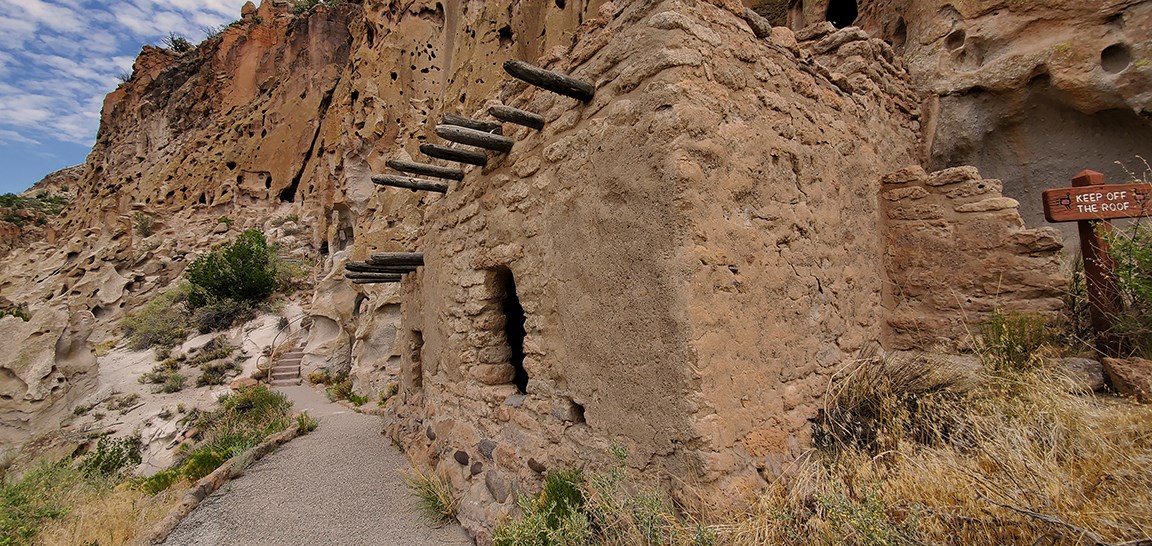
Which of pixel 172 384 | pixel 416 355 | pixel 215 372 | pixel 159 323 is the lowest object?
pixel 172 384

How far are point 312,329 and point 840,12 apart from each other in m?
14.9

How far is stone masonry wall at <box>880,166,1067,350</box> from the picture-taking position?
3.54 meters

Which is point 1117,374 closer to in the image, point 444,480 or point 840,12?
point 444,480

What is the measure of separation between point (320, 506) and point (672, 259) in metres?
4.04

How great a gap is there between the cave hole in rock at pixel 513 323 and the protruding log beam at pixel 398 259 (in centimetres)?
168

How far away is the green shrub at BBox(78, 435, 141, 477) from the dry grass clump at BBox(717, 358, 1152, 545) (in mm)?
10304

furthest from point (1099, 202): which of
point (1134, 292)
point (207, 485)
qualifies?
point (207, 485)

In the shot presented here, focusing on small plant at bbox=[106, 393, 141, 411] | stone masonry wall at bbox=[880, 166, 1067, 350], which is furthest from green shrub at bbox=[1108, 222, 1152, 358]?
small plant at bbox=[106, 393, 141, 411]

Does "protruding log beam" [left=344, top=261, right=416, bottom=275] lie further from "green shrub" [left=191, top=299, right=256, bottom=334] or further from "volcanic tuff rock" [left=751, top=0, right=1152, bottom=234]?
"green shrub" [left=191, top=299, right=256, bottom=334]

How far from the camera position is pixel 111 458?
8.61 m

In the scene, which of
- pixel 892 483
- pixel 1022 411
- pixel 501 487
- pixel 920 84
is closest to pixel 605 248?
pixel 892 483

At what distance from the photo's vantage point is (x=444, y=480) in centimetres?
420

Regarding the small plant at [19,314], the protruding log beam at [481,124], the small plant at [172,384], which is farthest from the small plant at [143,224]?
the protruding log beam at [481,124]

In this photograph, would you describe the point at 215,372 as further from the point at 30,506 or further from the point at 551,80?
the point at 551,80
